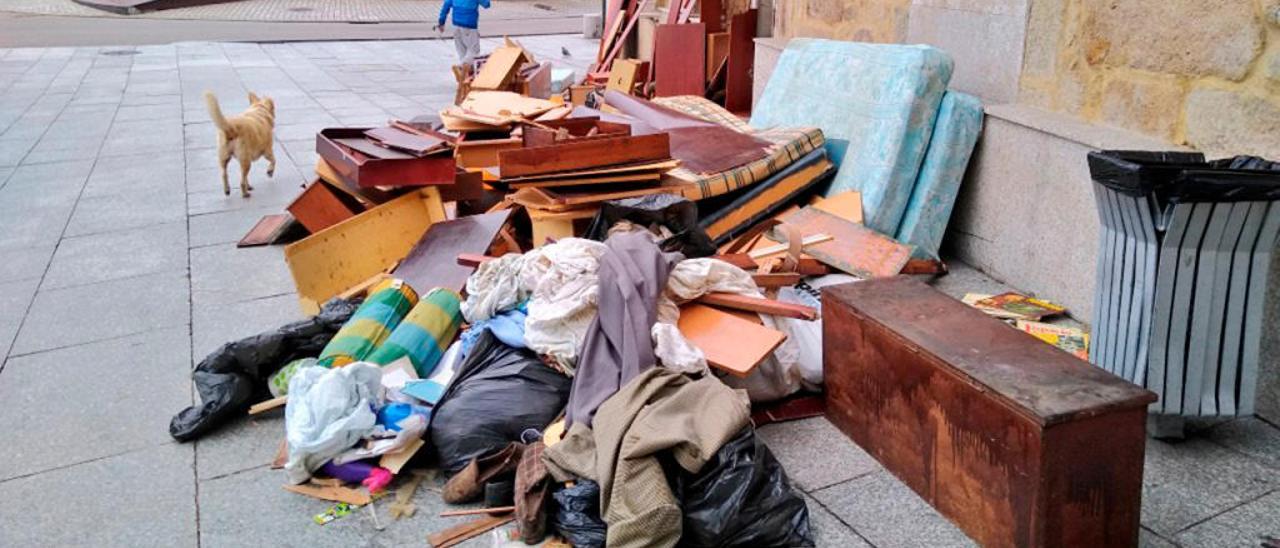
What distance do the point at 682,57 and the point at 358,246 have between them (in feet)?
17.0

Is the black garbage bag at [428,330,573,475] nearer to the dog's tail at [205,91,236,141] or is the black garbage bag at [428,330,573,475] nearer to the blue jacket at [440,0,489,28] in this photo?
the dog's tail at [205,91,236,141]

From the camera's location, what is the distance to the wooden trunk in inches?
110

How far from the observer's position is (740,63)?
30.5 ft

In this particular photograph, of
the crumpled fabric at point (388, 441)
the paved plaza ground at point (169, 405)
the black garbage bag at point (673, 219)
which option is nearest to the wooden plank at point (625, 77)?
the paved plaza ground at point (169, 405)

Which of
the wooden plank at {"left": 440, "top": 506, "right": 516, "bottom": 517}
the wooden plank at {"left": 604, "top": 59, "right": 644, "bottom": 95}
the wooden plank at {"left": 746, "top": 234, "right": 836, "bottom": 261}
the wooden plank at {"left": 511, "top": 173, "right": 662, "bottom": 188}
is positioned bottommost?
the wooden plank at {"left": 440, "top": 506, "right": 516, "bottom": 517}

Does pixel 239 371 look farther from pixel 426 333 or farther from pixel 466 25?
pixel 466 25

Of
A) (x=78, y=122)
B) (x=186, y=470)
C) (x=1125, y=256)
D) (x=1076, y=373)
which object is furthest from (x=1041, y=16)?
(x=78, y=122)

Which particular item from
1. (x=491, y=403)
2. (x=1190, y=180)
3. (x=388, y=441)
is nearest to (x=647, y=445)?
A: (x=491, y=403)

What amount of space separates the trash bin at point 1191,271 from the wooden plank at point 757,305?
1179 mm

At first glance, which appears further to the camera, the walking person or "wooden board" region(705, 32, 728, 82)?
the walking person

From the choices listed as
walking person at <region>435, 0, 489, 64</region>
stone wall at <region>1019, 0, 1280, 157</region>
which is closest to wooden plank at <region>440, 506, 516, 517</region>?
stone wall at <region>1019, 0, 1280, 157</region>

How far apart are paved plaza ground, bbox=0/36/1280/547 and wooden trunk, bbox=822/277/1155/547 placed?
170 mm

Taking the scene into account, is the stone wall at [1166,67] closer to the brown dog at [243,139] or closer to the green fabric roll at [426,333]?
the green fabric roll at [426,333]

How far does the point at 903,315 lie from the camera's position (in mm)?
3504
